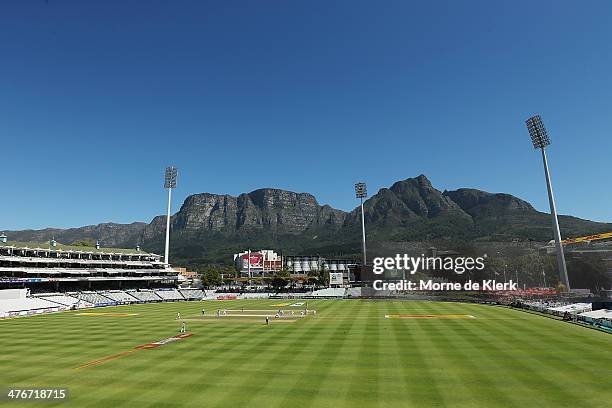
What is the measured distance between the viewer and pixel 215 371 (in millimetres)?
28562

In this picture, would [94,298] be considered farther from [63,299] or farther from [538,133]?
[538,133]

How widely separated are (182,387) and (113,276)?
115546 millimetres

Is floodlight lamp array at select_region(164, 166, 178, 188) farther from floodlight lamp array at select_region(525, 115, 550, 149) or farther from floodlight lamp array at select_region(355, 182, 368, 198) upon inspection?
floodlight lamp array at select_region(525, 115, 550, 149)

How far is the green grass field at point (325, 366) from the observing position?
2234 centimetres

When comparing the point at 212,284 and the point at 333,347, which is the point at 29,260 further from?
the point at 333,347

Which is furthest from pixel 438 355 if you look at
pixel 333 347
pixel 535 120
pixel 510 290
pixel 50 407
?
pixel 510 290

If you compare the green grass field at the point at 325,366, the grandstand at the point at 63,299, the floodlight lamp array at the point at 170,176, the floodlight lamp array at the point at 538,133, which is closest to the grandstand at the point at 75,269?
the grandstand at the point at 63,299
